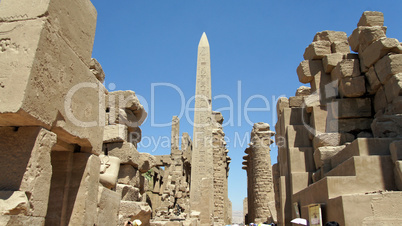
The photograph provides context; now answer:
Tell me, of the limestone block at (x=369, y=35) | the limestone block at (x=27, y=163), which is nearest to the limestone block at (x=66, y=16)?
the limestone block at (x=27, y=163)

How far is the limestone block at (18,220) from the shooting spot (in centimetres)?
216

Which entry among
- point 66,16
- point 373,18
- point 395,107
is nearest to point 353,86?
point 395,107

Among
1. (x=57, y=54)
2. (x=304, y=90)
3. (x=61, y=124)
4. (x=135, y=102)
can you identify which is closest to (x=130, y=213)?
(x=135, y=102)

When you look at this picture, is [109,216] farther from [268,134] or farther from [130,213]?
[268,134]

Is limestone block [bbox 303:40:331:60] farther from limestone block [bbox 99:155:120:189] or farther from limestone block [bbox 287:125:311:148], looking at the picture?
limestone block [bbox 99:155:120:189]

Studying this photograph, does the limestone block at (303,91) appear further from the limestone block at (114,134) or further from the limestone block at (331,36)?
the limestone block at (114,134)

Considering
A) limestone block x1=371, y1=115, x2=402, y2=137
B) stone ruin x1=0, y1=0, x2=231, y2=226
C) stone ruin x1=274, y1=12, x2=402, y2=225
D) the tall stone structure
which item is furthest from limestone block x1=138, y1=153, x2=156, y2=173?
the tall stone structure

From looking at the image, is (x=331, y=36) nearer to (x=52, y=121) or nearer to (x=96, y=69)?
(x=96, y=69)

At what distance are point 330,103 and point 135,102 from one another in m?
4.34

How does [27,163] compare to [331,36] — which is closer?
[27,163]

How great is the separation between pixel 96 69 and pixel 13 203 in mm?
2455

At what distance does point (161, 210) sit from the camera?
10688mm

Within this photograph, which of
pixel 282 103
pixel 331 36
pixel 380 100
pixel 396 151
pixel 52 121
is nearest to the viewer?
pixel 52 121

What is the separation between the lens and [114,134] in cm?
484
